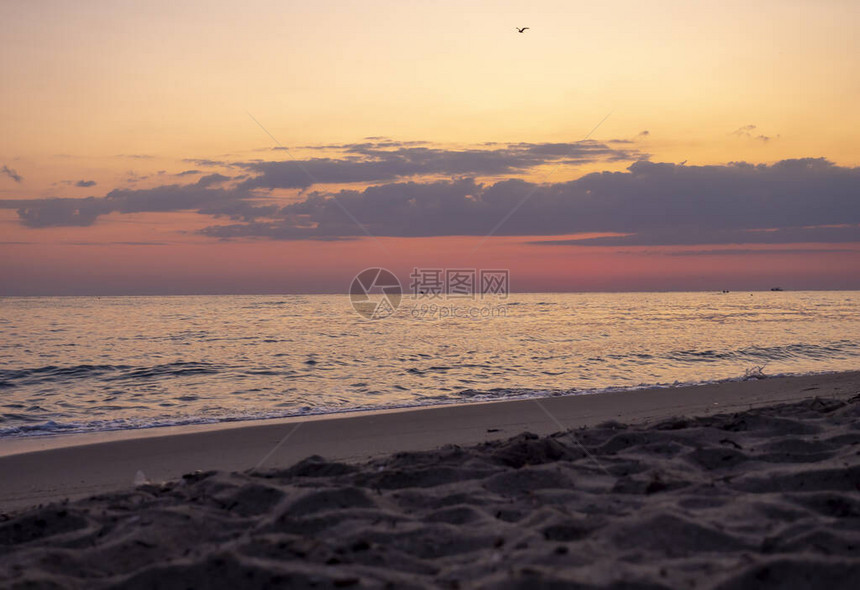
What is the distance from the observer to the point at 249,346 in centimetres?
2209

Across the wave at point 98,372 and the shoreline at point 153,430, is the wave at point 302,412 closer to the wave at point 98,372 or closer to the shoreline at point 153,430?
the shoreline at point 153,430

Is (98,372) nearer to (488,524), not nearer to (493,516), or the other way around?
(493,516)

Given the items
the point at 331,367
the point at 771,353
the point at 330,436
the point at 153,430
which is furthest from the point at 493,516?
the point at 771,353

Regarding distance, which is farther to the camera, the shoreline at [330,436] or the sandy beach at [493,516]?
the shoreline at [330,436]

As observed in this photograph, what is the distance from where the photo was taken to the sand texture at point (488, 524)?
265 centimetres

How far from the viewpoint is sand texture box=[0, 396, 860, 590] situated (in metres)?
2.65

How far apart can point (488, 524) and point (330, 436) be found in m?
4.72

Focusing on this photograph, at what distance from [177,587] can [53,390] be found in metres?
12.5

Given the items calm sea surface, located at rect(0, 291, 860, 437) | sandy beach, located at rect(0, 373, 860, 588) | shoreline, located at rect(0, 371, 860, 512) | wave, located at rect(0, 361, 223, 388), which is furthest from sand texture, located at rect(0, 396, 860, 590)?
wave, located at rect(0, 361, 223, 388)

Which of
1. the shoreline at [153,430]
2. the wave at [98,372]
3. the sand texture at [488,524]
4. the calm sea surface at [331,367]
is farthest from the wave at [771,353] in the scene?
the sand texture at [488,524]

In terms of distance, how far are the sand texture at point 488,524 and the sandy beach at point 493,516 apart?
1 centimetres

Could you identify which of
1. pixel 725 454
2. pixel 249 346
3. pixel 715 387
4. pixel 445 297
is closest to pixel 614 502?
pixel 725 454

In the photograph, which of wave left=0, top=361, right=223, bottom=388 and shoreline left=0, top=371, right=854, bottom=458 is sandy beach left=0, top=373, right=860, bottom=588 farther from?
wave left=0, top=361, right=223, bottom=388

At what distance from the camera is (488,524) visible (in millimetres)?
3367
